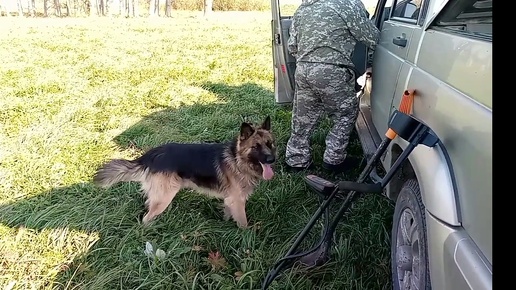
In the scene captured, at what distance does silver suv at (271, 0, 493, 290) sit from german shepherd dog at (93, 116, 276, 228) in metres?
1.09

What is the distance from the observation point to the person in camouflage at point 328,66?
11.5ft

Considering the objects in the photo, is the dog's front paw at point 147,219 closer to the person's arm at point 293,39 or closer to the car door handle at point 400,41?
the person's arm at point 293,39

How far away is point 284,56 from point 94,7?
29084 millimetres

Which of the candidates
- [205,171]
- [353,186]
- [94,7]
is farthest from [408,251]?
[94,7]

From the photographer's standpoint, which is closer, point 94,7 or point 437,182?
point 437,182

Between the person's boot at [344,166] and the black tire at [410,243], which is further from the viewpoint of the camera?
the person's boot at [344,166]

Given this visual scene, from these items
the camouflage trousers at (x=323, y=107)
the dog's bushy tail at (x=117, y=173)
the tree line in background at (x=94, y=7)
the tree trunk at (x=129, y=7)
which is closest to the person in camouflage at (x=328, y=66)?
the camouflage trousers at (x=323, y=107)

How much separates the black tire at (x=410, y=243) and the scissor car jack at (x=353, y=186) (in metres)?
0.16

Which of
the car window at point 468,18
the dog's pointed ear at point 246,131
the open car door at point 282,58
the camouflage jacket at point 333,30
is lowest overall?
the dog's pointed ear at point 246,131

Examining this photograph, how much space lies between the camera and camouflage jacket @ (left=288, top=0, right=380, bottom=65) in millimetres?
3471

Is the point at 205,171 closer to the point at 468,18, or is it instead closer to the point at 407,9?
the point at 407,9

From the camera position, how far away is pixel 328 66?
3.61m

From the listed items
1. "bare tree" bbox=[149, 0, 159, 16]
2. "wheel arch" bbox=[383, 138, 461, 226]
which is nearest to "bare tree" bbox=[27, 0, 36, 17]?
"bare tree" bbox=[149, 0, 159, 16]
